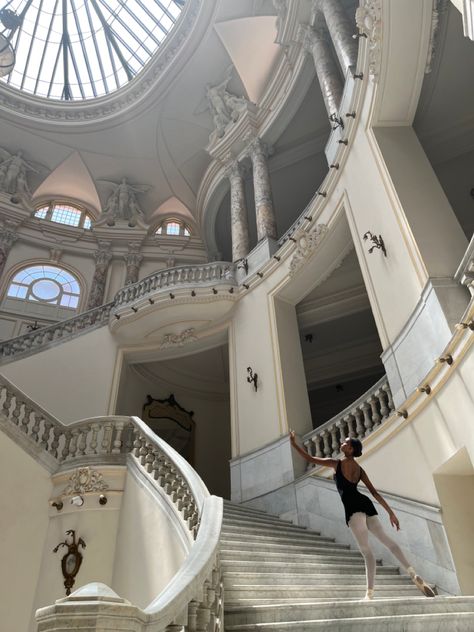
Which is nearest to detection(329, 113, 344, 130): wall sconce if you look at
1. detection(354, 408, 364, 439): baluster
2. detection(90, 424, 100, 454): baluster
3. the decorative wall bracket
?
detection(354, 408, 364, 439): baluster

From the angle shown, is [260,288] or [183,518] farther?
[260,288]

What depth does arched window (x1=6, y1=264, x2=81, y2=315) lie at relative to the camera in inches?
607

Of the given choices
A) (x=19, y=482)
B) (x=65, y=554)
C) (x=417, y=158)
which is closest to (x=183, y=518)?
(x=65, y=554)

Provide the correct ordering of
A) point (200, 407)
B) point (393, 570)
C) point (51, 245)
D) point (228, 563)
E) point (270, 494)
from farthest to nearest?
point (51, 245)
point (200, 407)
point (270, 494)
point (393, 570)
point (228, 563)

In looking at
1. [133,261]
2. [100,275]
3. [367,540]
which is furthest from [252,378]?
[133,261]

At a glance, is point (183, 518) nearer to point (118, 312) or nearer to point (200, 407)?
point (118, 312)

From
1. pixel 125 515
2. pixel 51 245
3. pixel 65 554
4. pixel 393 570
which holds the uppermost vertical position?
pixel 51 245

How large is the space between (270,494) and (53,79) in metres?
20.2

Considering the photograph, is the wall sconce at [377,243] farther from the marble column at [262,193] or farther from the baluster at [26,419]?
the baluster at [26,419]

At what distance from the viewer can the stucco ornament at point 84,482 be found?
23.6ft

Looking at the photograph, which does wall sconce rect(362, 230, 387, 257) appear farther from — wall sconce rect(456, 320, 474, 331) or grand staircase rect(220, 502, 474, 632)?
grand staircase rect(220, 502, 474, 632)

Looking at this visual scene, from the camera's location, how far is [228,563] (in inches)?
168

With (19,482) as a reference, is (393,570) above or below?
below

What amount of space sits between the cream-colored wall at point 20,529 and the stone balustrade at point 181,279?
17.4ft
